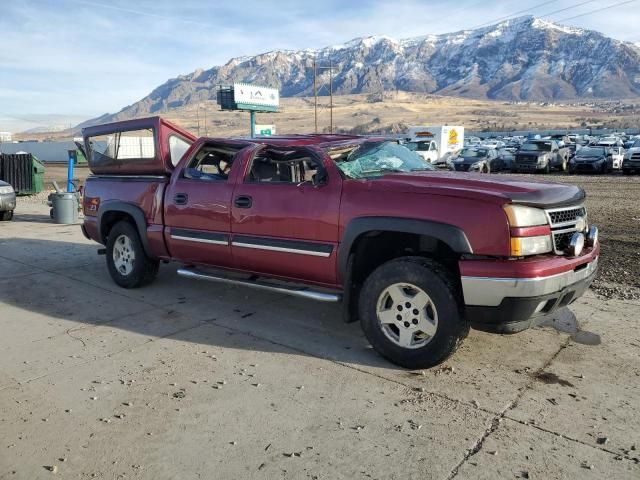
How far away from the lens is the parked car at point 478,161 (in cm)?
2648

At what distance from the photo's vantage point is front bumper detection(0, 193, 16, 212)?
12133 mm

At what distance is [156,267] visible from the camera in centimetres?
647

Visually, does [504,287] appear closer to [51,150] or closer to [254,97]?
[51,150]

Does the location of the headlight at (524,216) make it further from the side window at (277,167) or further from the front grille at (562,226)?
the side window at (277,167)

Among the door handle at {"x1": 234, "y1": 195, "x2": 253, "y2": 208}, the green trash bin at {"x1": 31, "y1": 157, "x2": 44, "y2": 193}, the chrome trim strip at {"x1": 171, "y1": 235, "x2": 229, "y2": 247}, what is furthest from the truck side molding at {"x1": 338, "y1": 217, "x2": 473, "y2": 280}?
the green trash bin at {"x1": 31, "y1": 157, "x2": 44, "y2": 193}

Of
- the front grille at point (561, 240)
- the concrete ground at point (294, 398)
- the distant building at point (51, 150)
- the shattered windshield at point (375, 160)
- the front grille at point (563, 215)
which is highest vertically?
the distant building at point (51, 150)

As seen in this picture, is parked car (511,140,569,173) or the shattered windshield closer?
the shattered windshield

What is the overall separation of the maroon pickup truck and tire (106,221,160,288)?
0.03 meters

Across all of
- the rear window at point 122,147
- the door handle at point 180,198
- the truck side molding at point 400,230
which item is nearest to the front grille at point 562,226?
the truck side molding at point 400,230

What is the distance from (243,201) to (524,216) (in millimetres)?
2447

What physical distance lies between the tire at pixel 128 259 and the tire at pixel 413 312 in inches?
120

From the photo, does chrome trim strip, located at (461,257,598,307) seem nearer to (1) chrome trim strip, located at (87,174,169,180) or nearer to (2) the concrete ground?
(2) the concrete ground

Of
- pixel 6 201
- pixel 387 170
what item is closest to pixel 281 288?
pixel 387 170

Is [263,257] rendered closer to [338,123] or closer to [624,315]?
[624,315]
